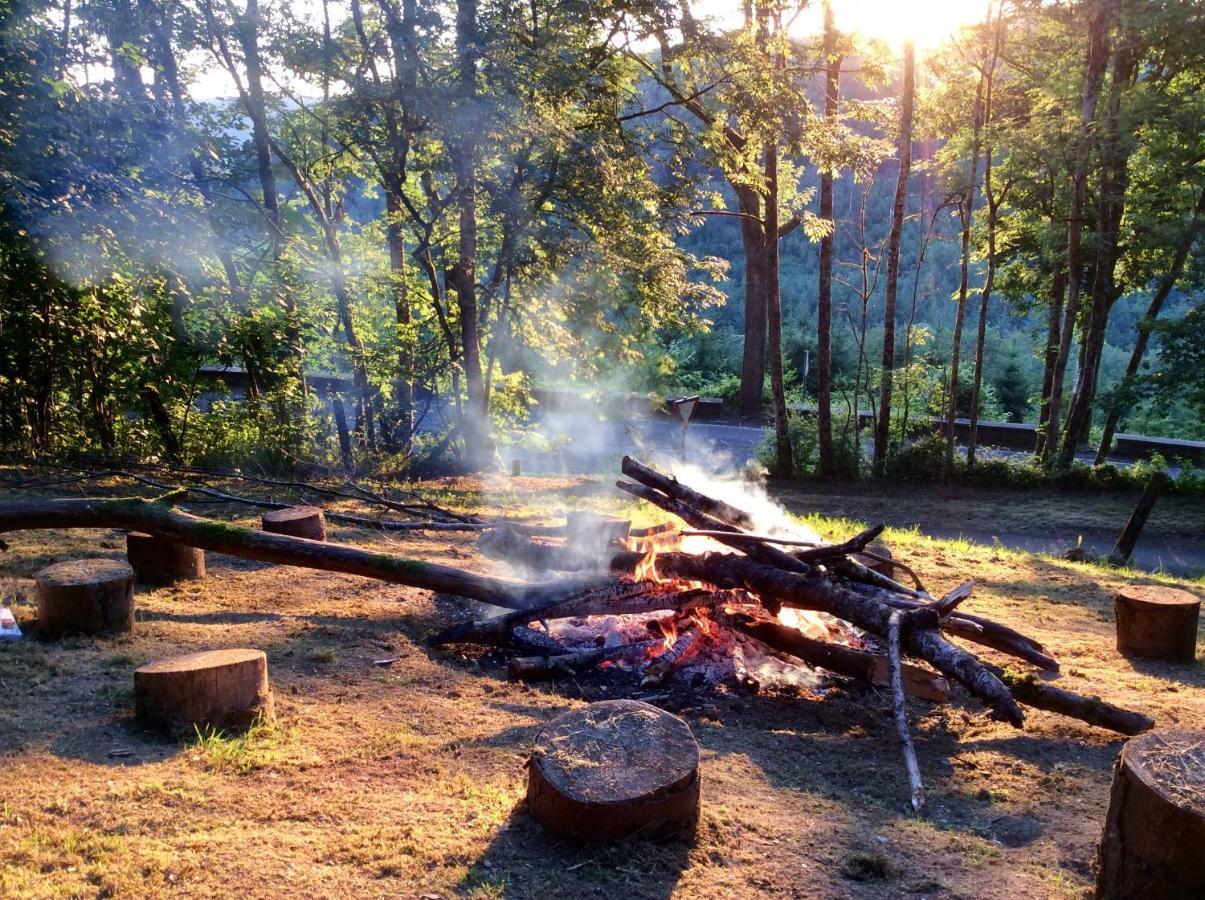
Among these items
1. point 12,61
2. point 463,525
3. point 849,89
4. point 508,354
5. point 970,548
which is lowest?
point 970,548

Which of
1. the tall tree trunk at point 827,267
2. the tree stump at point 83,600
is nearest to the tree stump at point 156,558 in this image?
the tree stump at point 83,600

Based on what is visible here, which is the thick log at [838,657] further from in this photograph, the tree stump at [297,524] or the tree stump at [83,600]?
the tree stump at [83,600]

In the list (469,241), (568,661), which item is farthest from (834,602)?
(469,241)

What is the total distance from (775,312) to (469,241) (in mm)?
6636

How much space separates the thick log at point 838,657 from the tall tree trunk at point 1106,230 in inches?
505

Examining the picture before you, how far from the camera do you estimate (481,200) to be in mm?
12758

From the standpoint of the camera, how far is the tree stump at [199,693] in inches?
150

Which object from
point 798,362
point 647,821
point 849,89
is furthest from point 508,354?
point 849,89

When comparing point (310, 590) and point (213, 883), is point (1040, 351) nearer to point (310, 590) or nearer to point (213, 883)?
point (310, 590)

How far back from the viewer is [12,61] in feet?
25.3

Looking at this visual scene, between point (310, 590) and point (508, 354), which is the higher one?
point (508, 354)

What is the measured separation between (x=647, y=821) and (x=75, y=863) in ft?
6.87

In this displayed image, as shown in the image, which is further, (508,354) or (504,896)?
(508,354)

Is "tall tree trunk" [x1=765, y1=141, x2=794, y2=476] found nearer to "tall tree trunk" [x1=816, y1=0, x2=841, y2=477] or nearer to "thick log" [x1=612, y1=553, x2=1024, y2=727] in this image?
"tall tree trunk" [x1=816, y1=0, x2=841, y2=477]
